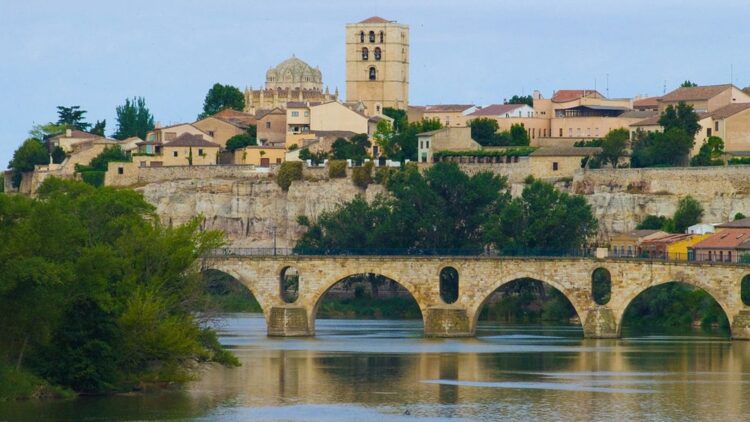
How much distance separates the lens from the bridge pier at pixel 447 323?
3433 inches

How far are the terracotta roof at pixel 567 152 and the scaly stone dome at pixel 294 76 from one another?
209ft

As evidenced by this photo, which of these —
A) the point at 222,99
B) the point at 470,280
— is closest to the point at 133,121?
the point at 222,99

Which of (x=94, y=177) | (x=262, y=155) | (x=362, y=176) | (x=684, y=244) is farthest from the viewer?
(x=262, y=155)

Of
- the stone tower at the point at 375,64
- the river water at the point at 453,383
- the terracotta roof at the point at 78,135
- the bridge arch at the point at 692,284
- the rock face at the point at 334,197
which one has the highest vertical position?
the stone tower at the point at 375,64

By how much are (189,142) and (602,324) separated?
48.4 meters

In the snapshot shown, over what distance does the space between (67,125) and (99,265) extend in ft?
297

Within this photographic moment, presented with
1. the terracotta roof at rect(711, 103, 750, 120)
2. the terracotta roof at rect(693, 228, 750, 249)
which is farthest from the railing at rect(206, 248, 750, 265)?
the terracotta roof at rect(711, 103, 750, 120)

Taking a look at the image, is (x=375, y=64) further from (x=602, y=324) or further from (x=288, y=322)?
(x=602, y=324)

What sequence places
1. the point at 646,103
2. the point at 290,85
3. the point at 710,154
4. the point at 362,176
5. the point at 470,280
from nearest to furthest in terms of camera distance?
1. the point at 470,280
2. the point at 710,154
3. the point at 362,176
4. the point at 646,103
5. the point at 290,85

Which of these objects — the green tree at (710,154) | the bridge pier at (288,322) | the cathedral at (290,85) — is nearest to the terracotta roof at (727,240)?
the green tree at (710,154)

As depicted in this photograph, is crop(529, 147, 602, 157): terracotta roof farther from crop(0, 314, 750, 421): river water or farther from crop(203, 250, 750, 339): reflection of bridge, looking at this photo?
crop(203, 250, 750, 339): reflection of bridge

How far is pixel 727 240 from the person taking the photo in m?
96.8

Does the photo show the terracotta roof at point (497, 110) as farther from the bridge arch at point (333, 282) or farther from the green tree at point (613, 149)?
the bridge arch at point (333, 282)

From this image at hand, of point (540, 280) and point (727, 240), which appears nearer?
point (540, 280)
